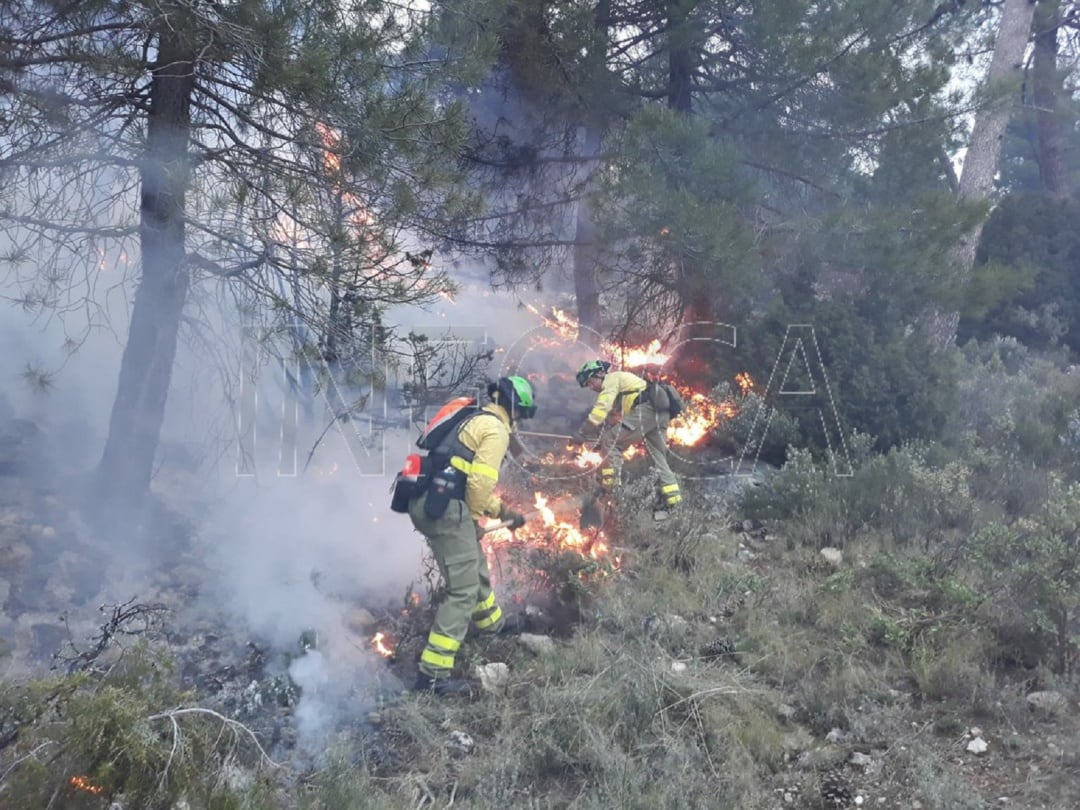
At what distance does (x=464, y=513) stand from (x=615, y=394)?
305cm

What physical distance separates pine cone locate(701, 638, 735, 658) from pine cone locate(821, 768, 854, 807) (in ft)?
4.17

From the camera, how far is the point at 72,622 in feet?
19.4

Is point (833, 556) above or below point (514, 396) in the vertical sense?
below

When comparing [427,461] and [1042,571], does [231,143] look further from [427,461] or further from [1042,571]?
[1042,571]

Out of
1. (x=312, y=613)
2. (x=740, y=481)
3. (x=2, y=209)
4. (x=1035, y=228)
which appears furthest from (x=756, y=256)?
(x=1035, y=228)

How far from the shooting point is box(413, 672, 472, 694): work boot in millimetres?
5105

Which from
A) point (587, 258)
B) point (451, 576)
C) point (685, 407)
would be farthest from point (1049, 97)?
point (451, 576)

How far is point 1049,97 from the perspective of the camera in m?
15.6

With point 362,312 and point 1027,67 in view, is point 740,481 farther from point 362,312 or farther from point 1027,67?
point 1027,67

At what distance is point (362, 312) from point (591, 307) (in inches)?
206

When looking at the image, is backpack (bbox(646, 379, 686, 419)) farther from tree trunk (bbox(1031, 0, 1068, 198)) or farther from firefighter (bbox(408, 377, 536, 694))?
tree trunk (bbox(1031, 0, 1068, 198))

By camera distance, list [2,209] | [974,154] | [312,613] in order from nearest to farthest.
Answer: [2,209] → [312,613] → [974,154]

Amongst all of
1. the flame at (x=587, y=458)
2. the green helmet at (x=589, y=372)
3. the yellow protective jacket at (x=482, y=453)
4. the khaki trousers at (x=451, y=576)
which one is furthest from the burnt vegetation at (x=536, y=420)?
the yellow protective jacket at (x=482, y=453)

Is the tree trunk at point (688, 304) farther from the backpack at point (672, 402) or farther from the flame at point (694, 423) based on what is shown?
the backpack at point (672, 402)
